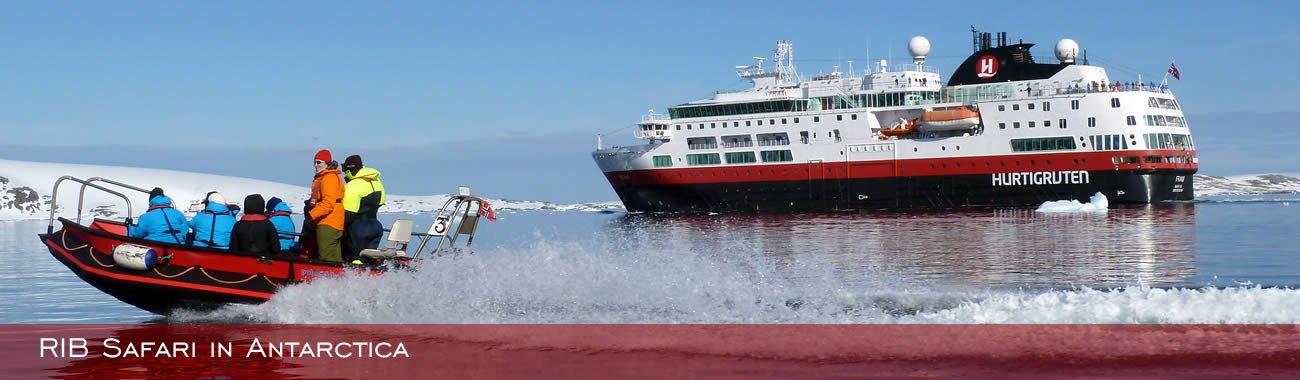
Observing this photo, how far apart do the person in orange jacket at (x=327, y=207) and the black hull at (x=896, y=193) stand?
43121 mm

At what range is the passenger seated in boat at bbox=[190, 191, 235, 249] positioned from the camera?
12875 millimetres

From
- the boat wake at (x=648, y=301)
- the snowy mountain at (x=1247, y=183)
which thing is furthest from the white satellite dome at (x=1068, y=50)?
the snowy mountain at (x=1247, y=183)

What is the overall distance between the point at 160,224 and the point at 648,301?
5.07 m

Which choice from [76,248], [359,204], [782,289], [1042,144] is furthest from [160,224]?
[1042,144]

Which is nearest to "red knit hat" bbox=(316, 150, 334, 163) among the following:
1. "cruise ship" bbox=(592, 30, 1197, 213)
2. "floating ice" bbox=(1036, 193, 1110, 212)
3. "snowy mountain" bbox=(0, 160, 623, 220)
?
"floating ice" bbox=(1036, 193, 1110, 212)

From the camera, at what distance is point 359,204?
41.7ft

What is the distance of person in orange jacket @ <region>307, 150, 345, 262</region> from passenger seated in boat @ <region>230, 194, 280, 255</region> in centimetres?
45

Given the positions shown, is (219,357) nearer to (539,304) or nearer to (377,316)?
(377,316)

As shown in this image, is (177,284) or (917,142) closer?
(177,284)

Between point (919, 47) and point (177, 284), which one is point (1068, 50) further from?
A: point (177, 284)

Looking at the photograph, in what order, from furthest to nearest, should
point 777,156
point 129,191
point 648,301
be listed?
point 129,191, point 777,156, point 648,301

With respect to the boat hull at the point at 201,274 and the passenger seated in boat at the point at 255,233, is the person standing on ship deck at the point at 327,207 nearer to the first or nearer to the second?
the boat hull at the point at 201,274

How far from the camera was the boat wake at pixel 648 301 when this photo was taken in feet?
34.4

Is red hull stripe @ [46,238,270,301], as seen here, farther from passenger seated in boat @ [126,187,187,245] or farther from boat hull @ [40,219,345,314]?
passenger seated in boat @ [126,187,187,245]
